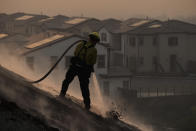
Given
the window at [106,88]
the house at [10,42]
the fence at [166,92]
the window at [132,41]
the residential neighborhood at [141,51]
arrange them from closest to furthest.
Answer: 1. the window at [106,88]
2. the fence at [166,92]
3. the residential neighborhood at [141,51]
4. the house at [10,42]
5. the window at [132,41]

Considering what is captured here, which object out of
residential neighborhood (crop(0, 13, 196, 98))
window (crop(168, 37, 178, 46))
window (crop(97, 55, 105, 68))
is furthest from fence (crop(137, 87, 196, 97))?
window (crop(168, 37, 178, 46))

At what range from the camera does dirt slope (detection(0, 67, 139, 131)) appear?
634cm

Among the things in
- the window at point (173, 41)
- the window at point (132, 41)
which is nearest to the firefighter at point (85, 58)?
the window at point (173, 41)

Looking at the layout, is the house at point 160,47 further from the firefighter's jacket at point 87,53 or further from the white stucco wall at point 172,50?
the firefighter's jacket at point 87,53

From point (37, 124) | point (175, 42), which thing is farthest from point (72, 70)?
point (175, 42)

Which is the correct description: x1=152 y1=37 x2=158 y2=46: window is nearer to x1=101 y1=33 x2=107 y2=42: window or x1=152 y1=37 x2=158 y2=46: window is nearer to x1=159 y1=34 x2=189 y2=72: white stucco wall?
x1=159 y1=34 x2=189 y2=72: white stucco wall

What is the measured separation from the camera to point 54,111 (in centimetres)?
712

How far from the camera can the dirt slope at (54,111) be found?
634cm

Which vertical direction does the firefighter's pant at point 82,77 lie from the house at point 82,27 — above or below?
above

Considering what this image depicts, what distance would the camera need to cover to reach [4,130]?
196 inches

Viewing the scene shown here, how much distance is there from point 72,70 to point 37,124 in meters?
3.11

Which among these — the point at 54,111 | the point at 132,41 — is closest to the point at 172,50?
the point at 132,41

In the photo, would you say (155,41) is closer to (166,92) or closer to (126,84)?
(126,84)

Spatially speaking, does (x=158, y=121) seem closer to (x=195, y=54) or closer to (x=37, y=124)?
(x=195, y=54)
